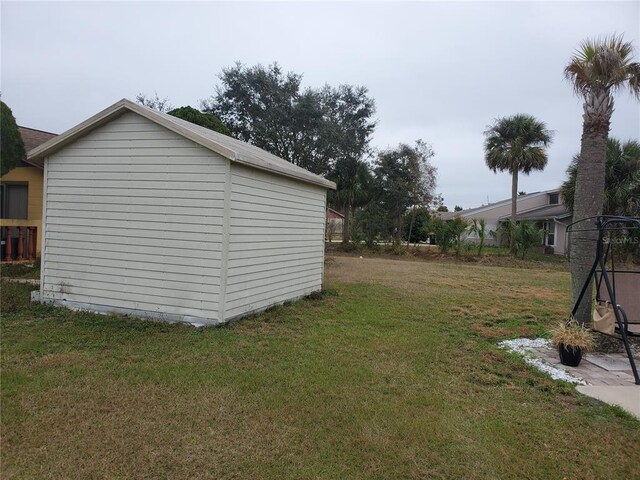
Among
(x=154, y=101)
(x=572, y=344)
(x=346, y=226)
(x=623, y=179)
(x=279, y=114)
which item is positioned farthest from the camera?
(x=346, y=226)

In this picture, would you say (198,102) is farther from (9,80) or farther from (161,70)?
(9,80)

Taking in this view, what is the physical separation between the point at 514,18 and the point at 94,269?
966 centimetres

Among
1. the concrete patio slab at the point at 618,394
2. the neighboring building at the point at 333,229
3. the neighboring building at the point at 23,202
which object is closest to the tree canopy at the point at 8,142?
the neighboring building at the point at 23,202

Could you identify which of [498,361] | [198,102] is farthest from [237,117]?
[498,361]

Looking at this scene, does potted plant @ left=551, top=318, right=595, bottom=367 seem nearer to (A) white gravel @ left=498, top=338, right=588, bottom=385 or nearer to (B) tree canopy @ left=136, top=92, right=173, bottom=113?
(A) white gravel @ left=498, top=338, right=588, bottom=385

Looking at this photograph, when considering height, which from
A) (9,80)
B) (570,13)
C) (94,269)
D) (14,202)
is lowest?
(94,269)

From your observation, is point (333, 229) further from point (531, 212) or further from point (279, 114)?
point (531, 212)

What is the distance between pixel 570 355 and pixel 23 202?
14.5 metres

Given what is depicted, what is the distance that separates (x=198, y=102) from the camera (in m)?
19.6

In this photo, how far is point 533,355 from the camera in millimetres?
4871

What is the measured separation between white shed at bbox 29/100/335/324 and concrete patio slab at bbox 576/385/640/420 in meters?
4.45

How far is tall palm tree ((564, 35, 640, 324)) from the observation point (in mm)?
5168


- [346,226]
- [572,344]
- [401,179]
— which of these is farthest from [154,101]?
[572,344]

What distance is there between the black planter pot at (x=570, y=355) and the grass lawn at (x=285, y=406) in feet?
1.74
